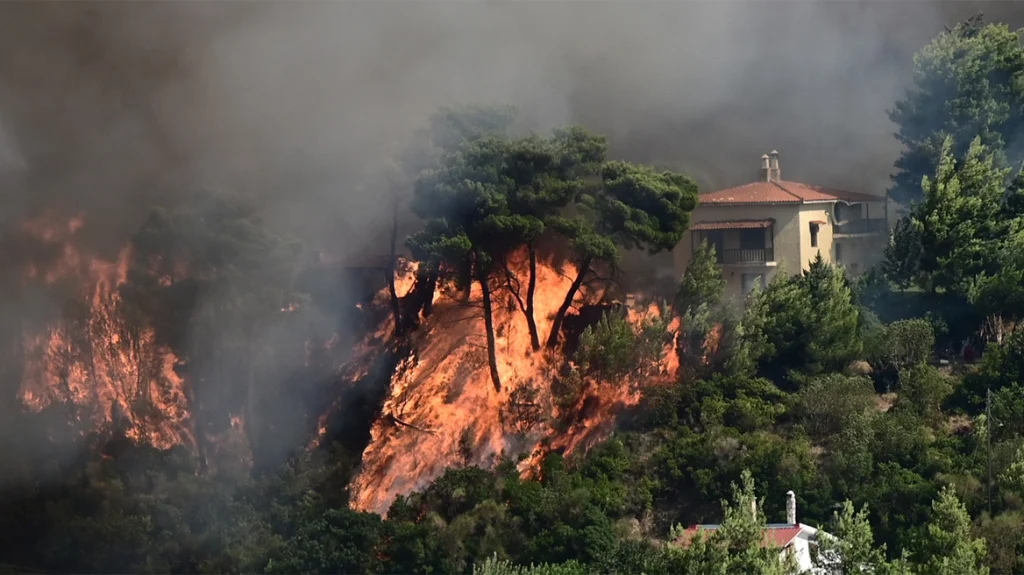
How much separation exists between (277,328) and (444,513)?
7.90 feet

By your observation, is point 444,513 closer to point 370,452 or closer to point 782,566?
point 370,452

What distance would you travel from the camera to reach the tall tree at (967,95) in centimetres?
2064

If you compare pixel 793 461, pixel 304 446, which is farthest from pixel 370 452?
pixel 793 461

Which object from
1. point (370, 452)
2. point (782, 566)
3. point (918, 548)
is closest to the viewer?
point (782, 566)

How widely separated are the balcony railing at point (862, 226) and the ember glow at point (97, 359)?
7.17 meters

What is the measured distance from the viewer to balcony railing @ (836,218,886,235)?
70.6 ft

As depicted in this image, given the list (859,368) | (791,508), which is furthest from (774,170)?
(791,508)

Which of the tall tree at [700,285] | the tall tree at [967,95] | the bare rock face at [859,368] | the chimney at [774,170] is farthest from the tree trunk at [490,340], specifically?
the tall tree at [967,95]

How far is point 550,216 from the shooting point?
18.9 m

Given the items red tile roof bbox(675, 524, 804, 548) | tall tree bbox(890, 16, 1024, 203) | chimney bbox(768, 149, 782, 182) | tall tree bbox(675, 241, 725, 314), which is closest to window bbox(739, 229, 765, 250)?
chimney bbox(768, 149, 782, 182)

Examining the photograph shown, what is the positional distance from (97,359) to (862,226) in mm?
8209

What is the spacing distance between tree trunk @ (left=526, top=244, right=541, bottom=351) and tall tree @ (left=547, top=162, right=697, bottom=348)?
17 cm

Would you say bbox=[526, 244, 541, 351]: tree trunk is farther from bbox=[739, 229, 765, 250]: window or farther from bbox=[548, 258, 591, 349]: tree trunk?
bbox=[739, 229, 765, 250]: window

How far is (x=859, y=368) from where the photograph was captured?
19656 mm
